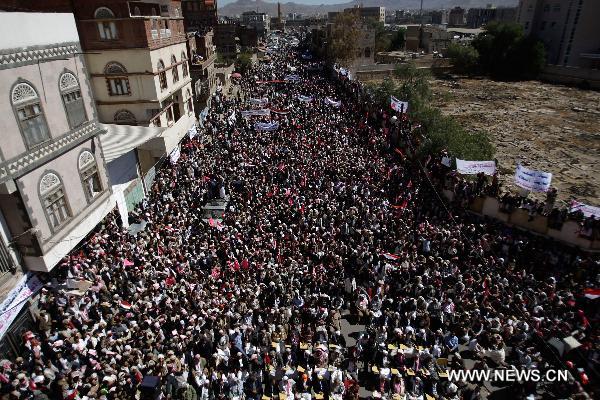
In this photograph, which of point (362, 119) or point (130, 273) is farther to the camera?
point (362, 119)

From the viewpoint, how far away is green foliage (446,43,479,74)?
6339cm

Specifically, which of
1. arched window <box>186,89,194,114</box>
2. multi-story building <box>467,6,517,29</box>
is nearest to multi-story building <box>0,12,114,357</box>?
arched window <box>186,89,194,114</box>

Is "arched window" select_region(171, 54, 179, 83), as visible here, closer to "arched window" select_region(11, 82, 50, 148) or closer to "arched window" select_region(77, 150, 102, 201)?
"arched window" select_region(77, 150, 102, 201)

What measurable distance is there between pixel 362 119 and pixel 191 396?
2766 centimetres

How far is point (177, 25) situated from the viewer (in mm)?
27844

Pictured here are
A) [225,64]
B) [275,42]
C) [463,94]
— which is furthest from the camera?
[275,42]

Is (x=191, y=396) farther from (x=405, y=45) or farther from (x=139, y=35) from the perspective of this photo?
(x=405, y=45)

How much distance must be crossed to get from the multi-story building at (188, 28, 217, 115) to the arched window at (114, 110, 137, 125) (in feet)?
47.7

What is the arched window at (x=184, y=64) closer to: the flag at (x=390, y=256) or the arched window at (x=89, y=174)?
the arched window at (x=89, y=174)

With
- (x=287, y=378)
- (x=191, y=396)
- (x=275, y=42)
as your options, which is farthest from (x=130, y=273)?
(x=275, y=42)

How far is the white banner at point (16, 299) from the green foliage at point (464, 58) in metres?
67.3

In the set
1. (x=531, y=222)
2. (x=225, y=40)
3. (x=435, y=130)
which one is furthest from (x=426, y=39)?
(x=531, y=222)

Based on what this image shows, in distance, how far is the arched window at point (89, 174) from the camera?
14.3m

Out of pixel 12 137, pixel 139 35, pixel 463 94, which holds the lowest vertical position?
pixel 463 94
